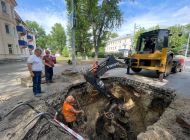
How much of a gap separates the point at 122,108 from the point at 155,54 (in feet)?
10.6

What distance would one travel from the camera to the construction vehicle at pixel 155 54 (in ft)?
22.1

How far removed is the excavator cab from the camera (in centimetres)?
673

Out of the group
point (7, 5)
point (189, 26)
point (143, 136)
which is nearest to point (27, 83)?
point (143, 136)

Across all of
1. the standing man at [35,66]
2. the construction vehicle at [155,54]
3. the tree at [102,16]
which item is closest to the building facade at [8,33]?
the tree at [102,16]

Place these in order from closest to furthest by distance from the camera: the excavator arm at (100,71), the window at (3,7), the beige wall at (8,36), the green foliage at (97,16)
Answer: the excavator arm at (100,71) → the green foliage at (97,16) → the beige wall at (8,36) → the window at (3,7)

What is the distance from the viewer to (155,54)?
6.88 m

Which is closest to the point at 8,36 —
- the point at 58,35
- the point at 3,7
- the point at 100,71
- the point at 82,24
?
the point at 3,7

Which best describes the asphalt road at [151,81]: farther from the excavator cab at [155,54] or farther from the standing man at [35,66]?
the standing man at [35,66]

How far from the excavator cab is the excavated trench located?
1.98m

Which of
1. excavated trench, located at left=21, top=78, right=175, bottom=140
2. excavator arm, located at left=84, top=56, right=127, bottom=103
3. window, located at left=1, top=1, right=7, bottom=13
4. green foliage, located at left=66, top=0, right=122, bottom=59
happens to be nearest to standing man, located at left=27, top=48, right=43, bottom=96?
excavated trench, located at left=21, top=78, right=175, bottom=140

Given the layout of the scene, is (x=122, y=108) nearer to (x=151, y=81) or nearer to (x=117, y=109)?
(x=117, y=109)

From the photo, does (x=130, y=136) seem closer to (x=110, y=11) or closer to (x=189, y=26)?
(x=110, y=11)

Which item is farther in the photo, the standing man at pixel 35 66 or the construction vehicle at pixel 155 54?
the construction vehicle at pixel 155 54

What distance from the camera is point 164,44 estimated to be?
728 centimetres
